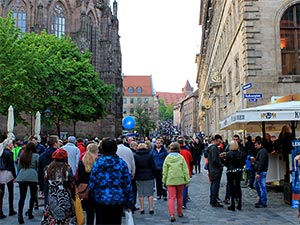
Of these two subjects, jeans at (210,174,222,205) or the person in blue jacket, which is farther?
jeans at (210,174,222,205)

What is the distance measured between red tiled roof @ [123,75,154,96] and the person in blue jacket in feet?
380

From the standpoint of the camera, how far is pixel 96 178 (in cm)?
536

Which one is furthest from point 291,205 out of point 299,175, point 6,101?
point 6,101

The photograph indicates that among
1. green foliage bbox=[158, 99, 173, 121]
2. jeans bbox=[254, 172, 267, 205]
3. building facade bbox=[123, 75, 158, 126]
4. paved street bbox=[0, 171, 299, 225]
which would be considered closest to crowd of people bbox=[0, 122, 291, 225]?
jeans bbox=[254, 172, 267, 205]

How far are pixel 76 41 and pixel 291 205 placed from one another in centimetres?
4605

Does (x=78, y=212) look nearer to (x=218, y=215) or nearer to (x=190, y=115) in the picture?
(x=218, y=215)

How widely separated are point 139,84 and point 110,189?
11814 cm

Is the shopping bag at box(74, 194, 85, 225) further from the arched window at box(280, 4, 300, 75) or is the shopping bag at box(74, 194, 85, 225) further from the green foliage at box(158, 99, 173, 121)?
the green foliage at box(158, 99, 173, 121)

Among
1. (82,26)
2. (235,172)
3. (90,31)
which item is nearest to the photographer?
(235,172)

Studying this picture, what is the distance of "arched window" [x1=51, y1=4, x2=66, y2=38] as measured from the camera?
5297 centimetres

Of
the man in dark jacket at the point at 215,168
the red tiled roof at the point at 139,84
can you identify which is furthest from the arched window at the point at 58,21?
the red tiled roof at the point at 139,84

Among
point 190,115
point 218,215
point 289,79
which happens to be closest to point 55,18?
point 289,79

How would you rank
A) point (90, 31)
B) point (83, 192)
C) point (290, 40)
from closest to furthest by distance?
1. point (83, 192)
2. point (290, 40)
3. point (90, 31)

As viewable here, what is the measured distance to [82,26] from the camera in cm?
5284
